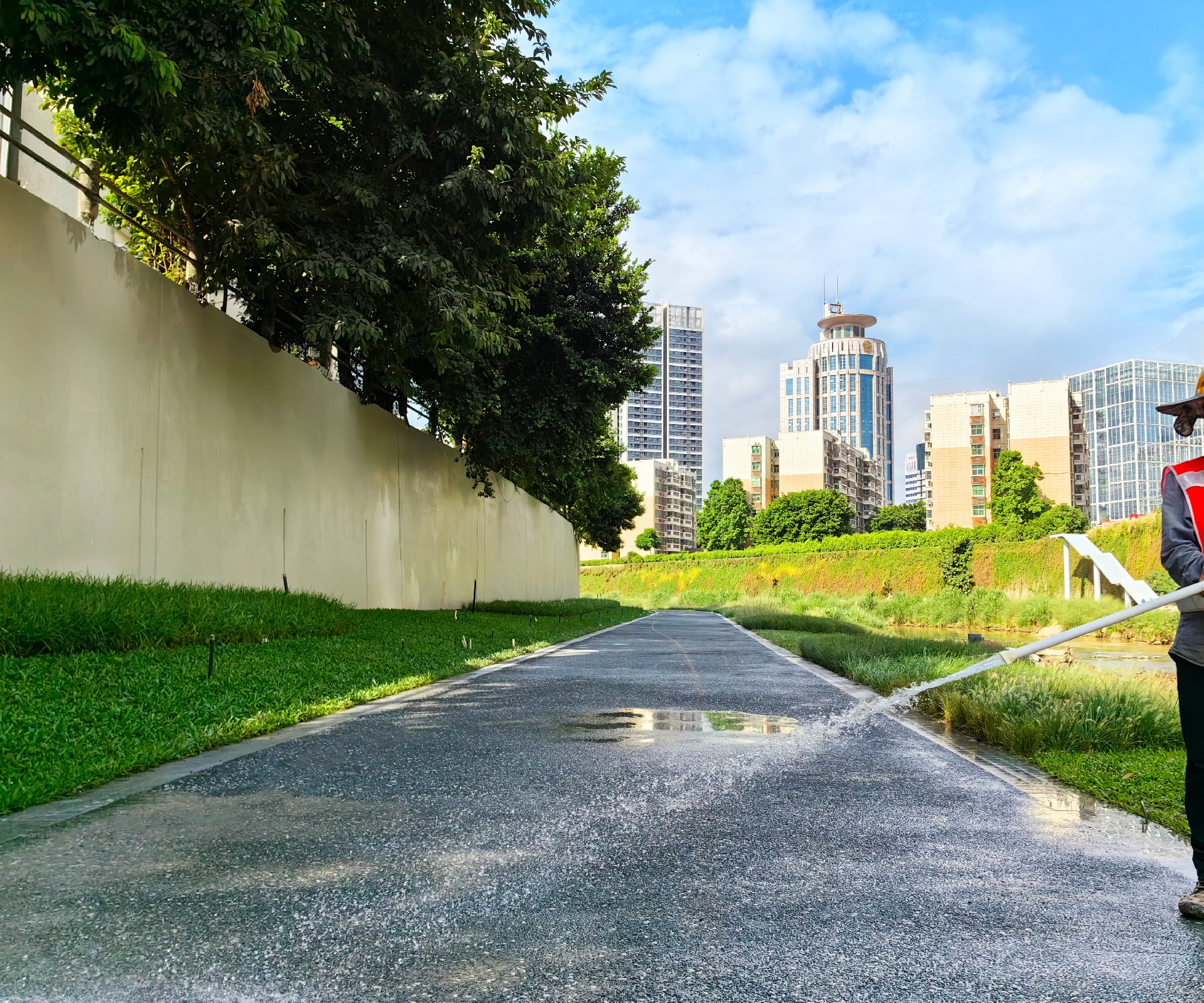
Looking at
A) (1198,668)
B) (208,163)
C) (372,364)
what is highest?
(208,163)

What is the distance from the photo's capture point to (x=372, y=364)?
1522 centimetres

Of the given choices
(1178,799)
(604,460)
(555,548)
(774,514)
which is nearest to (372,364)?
(1178,799)

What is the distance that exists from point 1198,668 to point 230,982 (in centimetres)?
338

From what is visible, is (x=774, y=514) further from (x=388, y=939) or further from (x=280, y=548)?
(x=388, y=939)

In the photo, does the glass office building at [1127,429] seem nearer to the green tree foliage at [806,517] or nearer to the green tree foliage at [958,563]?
the green tree foliage at [806,517]

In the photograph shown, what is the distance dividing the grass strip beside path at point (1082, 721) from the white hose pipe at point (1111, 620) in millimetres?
1176

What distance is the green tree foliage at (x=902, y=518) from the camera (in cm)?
13812

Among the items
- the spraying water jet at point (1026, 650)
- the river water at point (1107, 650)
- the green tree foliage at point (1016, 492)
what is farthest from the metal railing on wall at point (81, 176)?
the green tree foliage at point (1016, 492)

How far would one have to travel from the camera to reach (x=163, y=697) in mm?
7305

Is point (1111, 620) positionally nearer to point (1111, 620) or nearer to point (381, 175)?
point (1111, 620)

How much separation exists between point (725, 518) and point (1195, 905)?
121473 millimetres

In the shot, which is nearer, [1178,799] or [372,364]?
[1178,799]

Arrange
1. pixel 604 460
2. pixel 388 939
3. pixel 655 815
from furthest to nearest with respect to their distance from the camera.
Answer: pixel 604 460, pixel 655 815, pixel 388 939

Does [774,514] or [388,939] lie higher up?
[774,514]
